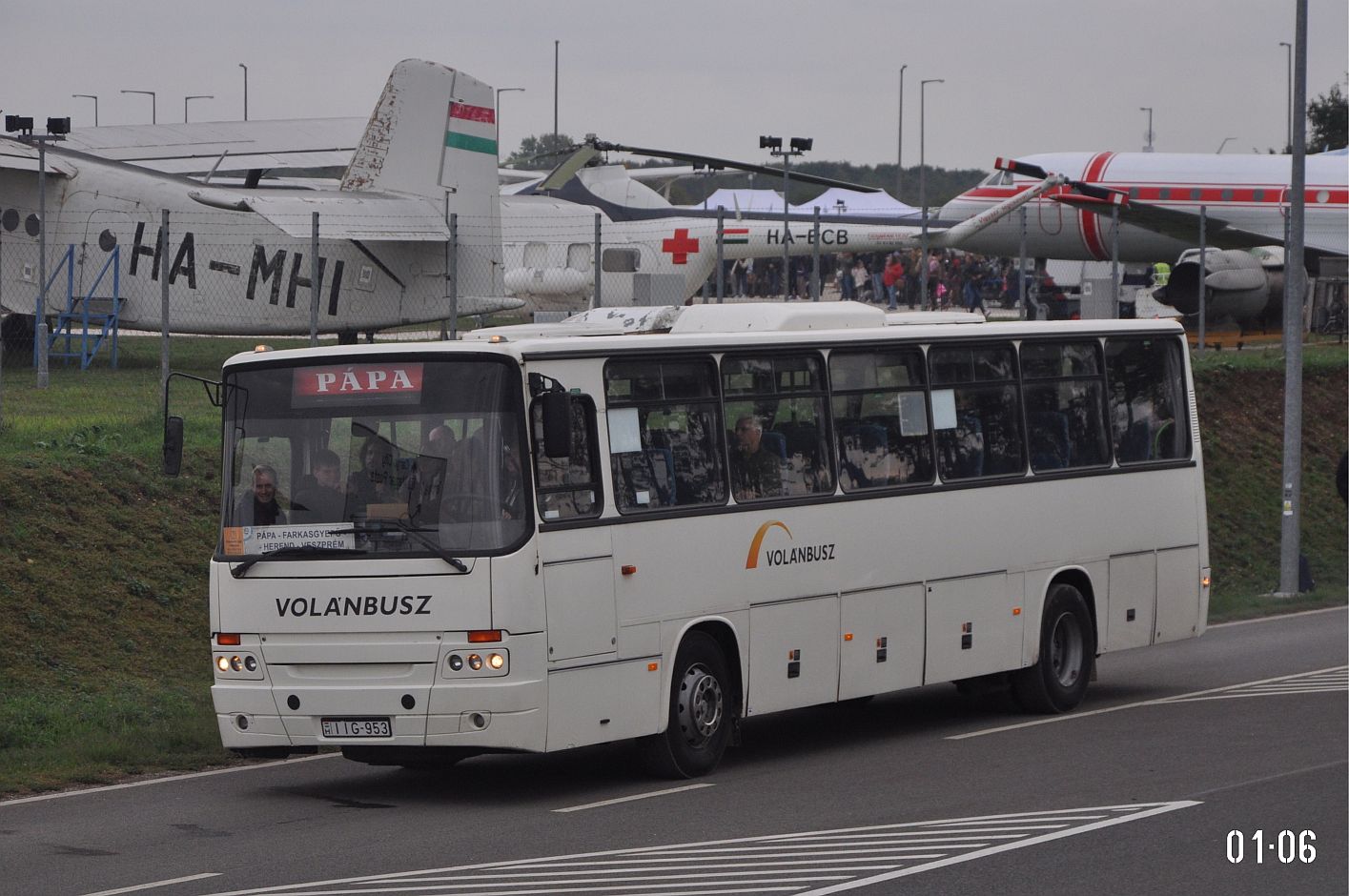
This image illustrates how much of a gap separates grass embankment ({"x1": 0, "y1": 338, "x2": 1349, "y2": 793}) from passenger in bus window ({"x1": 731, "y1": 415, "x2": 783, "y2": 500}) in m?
4.02

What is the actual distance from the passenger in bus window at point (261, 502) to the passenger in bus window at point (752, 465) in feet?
9.69

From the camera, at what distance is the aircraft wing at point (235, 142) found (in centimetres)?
3484

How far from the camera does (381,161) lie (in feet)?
97.1

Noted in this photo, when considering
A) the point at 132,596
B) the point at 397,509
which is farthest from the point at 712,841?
the point at 132,596

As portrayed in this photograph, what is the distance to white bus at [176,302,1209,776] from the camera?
1113 centimetres

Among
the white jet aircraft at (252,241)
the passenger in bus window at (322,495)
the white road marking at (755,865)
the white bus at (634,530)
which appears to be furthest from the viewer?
the white jet aircraft at (252,241)

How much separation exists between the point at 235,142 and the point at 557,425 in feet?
85.6

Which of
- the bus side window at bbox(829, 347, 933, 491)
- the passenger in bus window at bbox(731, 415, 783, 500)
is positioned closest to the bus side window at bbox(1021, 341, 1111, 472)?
the bus side window at bbox(829, 347, 933, 491)

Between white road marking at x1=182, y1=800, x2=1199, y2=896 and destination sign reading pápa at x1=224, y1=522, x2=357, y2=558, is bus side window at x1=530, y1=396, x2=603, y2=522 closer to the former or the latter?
destination sign reading pápa at x1=224, y1=522, x2=357, y2=558

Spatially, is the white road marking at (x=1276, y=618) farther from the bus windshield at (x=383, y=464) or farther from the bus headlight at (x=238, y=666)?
the bus headlight at (x=238, y=666)

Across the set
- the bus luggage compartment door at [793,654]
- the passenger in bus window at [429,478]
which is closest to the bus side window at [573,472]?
the passenger in bus window at [429,478]

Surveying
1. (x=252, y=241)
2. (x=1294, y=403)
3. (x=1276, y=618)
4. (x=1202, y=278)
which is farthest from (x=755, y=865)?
(x=1202, y=278)

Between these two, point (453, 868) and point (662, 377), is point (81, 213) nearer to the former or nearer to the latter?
point (662, 377)
